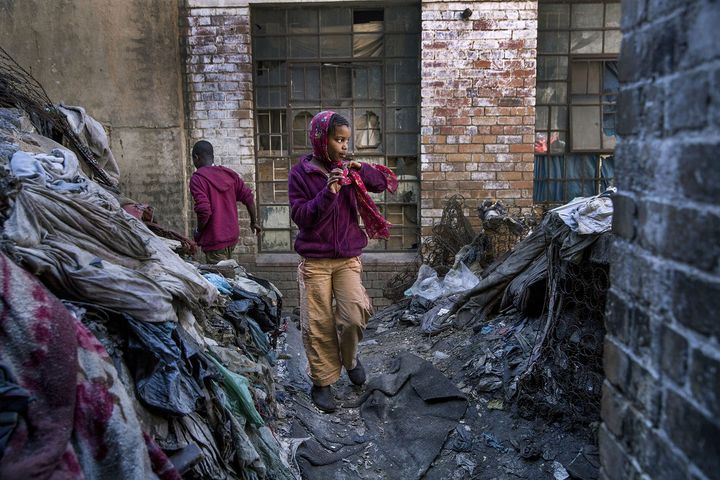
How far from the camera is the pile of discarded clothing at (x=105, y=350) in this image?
5.13 feet

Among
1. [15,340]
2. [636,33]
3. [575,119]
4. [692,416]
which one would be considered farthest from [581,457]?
[575,119]

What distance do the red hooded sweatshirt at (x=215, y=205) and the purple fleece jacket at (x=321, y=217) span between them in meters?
1.79

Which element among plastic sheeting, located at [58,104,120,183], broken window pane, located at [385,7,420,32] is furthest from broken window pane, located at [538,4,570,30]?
plastic sheeting, located at [58,104,120,183]

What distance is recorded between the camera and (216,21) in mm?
6523

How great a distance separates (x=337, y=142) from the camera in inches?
153

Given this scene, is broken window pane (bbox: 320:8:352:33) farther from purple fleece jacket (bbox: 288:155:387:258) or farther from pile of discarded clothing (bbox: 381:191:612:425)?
pile of discarded clothing (bbox: 381:191:612:425)

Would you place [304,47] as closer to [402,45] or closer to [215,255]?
[402,45]

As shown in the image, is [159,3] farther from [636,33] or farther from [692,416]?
[692,416]

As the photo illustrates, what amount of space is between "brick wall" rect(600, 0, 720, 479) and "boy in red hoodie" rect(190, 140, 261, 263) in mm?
4503

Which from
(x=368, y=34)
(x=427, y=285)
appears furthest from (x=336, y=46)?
(x=427, y=285)

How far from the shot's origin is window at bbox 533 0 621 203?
257 inches

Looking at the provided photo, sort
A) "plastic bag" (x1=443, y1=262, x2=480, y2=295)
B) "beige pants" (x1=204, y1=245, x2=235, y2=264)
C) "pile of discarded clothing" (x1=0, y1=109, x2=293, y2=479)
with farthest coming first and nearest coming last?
1. "plastic bag" (x1=443, y1=262, x2=480, y2=295)
2. "beige pants" (x1=204, y1=245, x2=235, y2=264)
3. "pile of discarded clothing" (x1=0, y1=109, x2=293, y2=479)

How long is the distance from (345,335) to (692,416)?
9.94 feet

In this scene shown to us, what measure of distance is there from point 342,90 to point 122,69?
2.58 m
